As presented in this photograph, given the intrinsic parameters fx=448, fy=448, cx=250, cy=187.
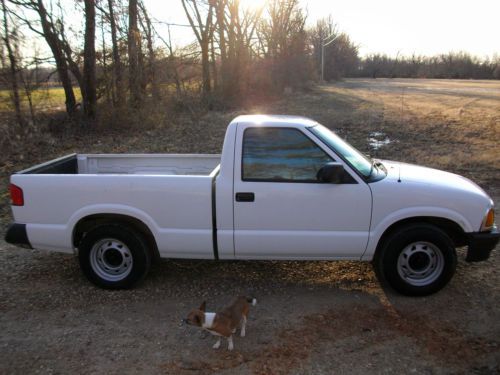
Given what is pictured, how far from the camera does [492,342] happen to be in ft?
12.1

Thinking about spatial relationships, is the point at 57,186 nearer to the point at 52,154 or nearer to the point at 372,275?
the point at 372,275

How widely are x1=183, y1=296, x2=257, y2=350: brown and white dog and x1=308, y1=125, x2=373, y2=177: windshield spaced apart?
5.41ft

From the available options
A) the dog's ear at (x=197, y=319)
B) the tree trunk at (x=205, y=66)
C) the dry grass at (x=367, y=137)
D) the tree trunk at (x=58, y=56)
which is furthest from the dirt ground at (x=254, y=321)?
the tree trunk at (x=205, y=66)

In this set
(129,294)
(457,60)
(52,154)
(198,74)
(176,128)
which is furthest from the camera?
(457,60)

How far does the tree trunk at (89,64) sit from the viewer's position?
13844 mm

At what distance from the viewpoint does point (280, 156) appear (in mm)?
4332

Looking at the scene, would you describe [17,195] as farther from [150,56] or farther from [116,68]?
[150,56]

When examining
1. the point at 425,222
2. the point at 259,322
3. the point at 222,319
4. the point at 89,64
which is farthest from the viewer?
the point at 89,64

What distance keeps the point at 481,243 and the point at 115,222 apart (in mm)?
3582

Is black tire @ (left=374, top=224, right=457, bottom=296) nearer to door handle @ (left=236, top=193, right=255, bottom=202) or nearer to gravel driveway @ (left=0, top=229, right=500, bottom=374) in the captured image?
gravel driveway @ (left=0, top=229, right=500, bottom=374)

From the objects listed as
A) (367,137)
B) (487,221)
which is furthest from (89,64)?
(487,221)

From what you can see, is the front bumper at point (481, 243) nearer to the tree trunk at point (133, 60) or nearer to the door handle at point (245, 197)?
the door handle at point (245, 197)

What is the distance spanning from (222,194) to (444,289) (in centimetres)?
248

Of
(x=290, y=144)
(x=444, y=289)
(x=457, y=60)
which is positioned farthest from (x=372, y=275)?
(x=457, y=60)
